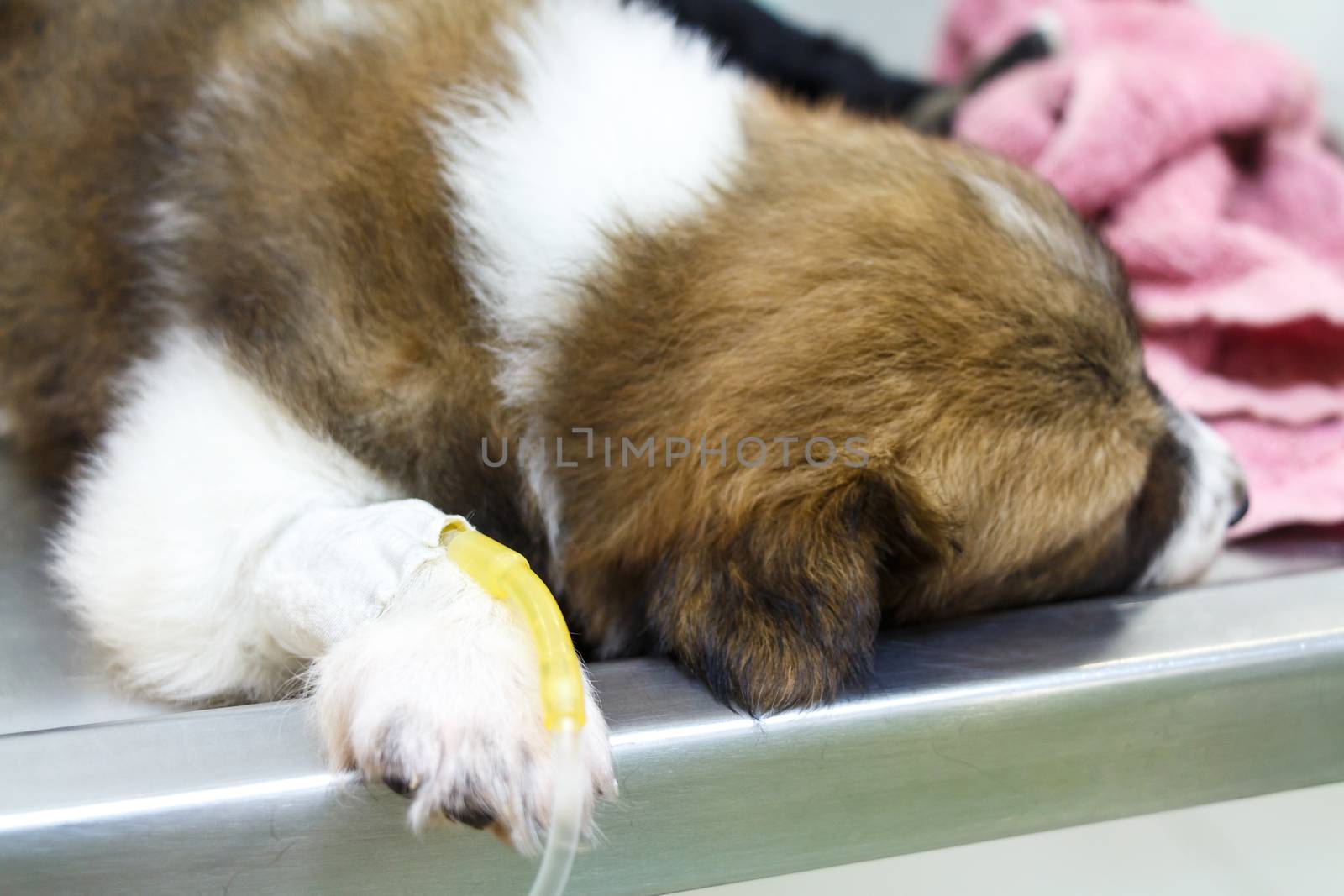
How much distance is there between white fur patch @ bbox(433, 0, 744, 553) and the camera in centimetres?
151

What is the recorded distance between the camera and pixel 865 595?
4.47 feet

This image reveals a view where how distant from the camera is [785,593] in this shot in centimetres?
133

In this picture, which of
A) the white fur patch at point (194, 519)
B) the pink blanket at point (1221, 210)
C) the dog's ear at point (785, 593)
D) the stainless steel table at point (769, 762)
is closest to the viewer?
the stainless steel table at point (769, 762)

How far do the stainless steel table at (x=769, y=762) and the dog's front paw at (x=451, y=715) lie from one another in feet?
0.14

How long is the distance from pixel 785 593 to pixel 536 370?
1.44ft

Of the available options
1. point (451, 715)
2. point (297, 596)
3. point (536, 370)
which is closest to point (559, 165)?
point (536, 370)

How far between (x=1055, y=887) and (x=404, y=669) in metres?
0.82

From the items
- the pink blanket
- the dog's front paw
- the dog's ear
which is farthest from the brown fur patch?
the pink blanket

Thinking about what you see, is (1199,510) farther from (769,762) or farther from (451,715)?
(451,715)

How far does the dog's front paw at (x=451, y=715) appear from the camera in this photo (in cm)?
113

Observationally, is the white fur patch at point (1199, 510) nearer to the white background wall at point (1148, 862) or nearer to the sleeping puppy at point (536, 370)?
the sleeping puppy at point (536, 370)

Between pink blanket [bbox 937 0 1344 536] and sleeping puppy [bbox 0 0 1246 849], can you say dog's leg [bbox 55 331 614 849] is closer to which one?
sleeping puppy [bbox 0 0 1246 849]

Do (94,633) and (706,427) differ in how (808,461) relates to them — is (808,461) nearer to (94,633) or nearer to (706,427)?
(706,427)

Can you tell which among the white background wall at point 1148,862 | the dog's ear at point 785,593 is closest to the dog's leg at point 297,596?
the dog's ear at point 785,593
